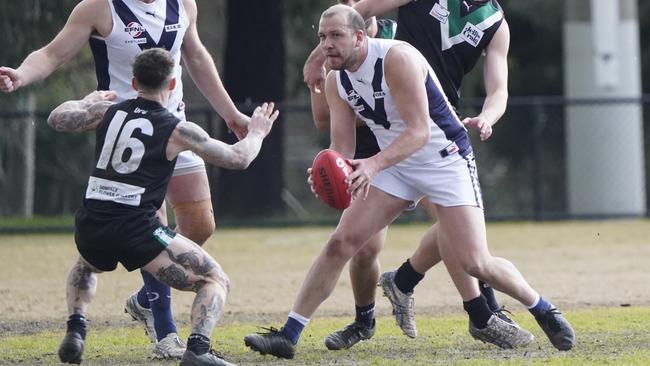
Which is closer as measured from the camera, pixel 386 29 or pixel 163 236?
pixel 163 236

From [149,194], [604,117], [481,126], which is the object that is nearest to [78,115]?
[149,194]

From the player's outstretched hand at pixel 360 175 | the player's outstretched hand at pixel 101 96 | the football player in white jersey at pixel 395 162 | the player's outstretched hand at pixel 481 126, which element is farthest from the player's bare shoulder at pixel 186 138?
the player's outstretched hand at pixel 481 126

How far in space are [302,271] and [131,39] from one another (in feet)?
18.2

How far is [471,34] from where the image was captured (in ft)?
25.6

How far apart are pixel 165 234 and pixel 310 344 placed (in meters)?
1.64

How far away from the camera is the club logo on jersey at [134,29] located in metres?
7.22

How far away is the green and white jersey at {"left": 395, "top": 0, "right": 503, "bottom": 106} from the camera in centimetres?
778

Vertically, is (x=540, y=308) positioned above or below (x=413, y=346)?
above

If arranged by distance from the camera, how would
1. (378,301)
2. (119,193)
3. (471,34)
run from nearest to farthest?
(119,193), (471,34), (378,301)

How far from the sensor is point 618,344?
7.33 metres

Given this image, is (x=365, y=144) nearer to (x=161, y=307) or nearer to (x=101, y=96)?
(x=161, y=307)

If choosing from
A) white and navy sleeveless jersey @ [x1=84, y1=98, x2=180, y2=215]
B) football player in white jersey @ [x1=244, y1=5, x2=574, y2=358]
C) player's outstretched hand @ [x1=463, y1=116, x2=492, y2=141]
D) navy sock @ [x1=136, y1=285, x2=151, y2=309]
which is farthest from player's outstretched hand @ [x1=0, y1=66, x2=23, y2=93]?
player's outstretched hand @ [x1=463, y1=116, x2=492, y2=141]

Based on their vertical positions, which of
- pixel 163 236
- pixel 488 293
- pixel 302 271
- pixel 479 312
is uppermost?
pixel 163 236

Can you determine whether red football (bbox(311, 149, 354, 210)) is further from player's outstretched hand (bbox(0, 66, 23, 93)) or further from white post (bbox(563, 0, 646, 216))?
white post (bbox(563, 0, 646, 216))
